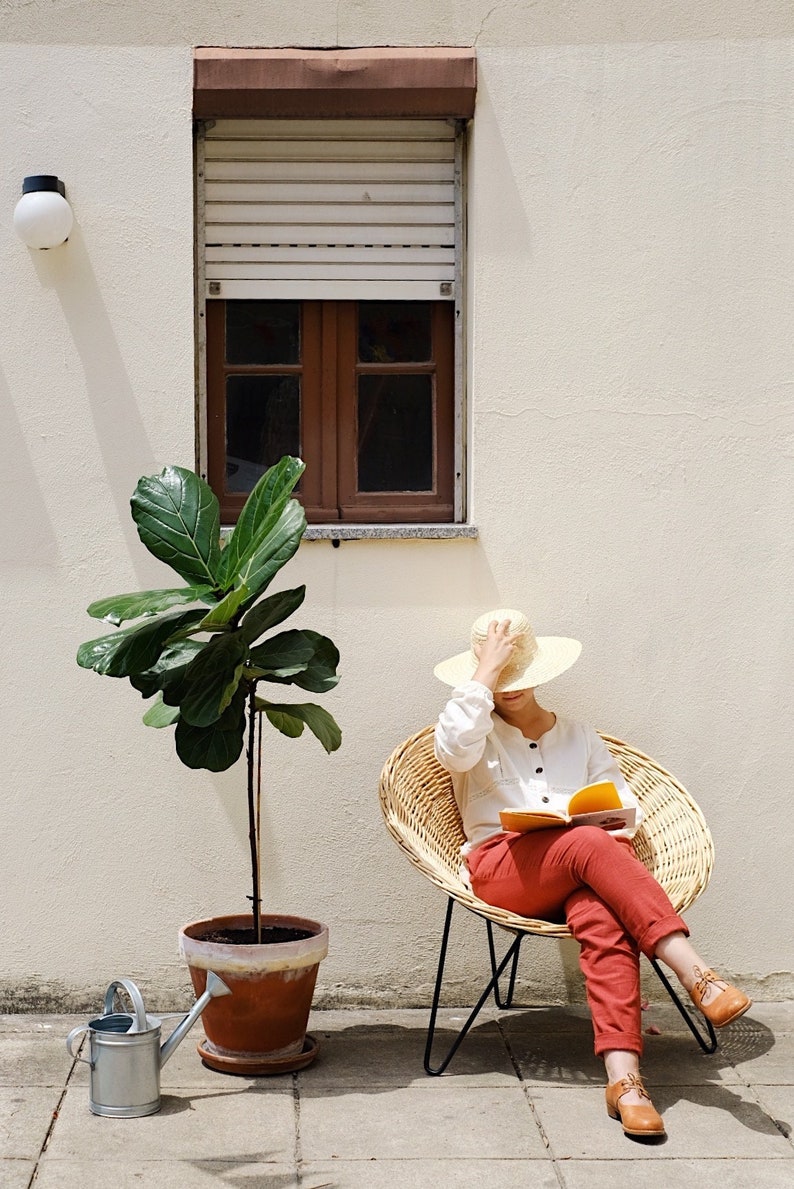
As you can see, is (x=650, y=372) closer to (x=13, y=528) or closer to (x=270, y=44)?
(x=270, y=44)

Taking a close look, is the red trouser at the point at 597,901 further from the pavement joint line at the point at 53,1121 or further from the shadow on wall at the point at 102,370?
the shadow on wall at the point at 102,370

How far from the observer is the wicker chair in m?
3.76

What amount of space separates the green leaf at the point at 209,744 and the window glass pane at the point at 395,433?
124 centimetres

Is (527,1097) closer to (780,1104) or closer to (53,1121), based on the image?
(780,1104)

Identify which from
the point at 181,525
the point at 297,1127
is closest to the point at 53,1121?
the point at 297,1127

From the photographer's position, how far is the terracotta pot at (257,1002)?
3.73 meters

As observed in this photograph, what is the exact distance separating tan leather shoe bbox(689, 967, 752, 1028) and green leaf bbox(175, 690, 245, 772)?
134 cm

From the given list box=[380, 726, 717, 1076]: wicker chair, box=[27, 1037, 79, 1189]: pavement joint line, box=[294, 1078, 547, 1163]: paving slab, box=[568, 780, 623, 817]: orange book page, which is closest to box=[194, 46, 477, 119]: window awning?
box=[380, 726, 717, 1076]: wicker chair

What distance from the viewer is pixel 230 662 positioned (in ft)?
11.9

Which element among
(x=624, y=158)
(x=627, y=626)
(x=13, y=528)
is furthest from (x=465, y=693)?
(x=624, y=158)

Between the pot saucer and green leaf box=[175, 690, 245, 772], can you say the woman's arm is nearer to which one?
green leaf box=[175, 690, 245, 772]

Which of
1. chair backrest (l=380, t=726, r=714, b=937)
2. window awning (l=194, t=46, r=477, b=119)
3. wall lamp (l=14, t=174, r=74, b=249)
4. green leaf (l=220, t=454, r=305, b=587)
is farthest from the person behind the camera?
window awning (l=194, t=46, r=477, b=119)

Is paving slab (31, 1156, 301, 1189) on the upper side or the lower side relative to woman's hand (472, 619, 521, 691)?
lower

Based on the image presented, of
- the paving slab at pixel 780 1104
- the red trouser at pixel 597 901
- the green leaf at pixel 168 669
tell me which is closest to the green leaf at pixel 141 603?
the green leaf at pixel 168 669
